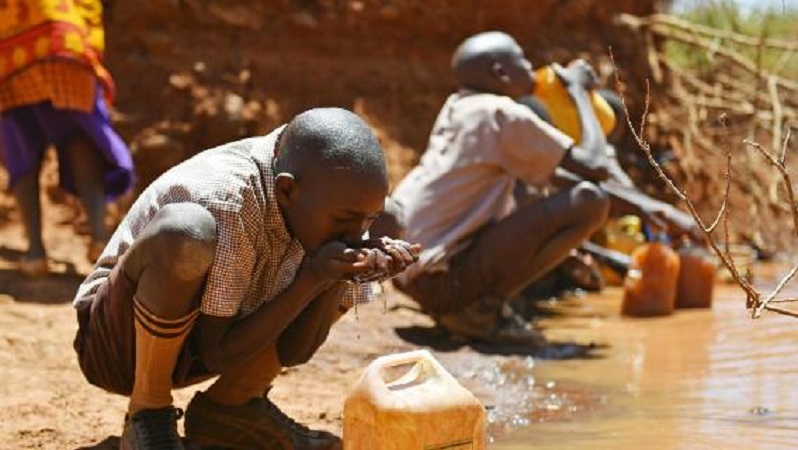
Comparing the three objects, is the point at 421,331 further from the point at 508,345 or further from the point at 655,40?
the point at 655,40

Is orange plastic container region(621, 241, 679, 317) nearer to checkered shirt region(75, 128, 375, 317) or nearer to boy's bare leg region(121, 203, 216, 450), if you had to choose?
checkered shirt region(75, 128, 375, 317)

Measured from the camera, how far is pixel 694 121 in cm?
805

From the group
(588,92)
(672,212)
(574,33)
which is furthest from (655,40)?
(672,212)

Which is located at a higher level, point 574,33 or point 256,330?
point 574,33

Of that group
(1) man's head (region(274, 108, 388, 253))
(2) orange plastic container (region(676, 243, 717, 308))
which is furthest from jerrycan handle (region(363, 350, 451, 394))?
(2) orange plastic container (region(676, 243, 717, 308))

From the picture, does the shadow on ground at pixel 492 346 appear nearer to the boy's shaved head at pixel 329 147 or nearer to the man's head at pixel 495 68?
the man's head at pixel 495 68

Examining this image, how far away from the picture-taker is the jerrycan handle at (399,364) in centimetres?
232

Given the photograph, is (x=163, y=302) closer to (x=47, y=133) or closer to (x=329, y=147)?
(x=329, y=147)

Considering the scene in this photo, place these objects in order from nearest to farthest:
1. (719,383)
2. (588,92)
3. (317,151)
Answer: (317,151) → (719,383) → (588,92)

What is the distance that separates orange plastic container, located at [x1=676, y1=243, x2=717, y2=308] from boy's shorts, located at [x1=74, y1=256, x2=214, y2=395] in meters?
3.58

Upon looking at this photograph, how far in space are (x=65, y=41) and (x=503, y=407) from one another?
2.30 m

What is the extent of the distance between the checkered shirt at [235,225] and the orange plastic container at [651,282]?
3214mm

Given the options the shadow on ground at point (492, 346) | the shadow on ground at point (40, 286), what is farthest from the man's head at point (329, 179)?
the shadow on ground at point (40, 286)

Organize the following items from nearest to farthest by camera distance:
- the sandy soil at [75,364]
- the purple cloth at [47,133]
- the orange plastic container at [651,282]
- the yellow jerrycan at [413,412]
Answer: the yellow jerrycan at [413,412], the sandy soil at [75,364], the purple cloth at [47,133], the orange plastic container at [651,282]
